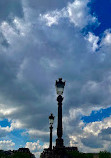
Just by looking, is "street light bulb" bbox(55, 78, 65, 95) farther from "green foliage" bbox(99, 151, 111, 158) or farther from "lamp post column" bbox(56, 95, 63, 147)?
"green foliage" bbox(99, 151, 111, 158)

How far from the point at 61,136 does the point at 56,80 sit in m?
3.24

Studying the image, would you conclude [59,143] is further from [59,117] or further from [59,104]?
[59,104]

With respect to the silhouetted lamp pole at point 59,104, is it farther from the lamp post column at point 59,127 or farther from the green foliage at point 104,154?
the green foliage at point 104,154

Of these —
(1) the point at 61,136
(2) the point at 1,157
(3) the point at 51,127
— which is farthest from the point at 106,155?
(2) the point at 1,157

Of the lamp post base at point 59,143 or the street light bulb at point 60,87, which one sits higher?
the street light bulb at point 60,87

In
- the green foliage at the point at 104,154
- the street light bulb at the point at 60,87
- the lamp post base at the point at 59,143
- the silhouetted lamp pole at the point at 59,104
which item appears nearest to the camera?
the lamp post base at the point at 59,143

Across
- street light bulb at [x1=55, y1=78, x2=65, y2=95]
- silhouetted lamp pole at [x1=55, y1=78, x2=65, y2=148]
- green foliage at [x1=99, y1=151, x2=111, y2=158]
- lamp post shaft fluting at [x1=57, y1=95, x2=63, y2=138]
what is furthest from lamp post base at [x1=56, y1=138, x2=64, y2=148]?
green foliage at [x1=99, y1=151, x2=111, y2=158]

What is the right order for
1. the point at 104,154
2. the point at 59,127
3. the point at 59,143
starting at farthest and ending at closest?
the point at 104,154, the point at 59,127, the point at 59,143

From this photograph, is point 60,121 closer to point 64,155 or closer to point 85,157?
point 64,155

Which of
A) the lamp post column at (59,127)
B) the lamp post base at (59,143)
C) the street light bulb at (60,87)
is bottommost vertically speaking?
the lamp post base at (59,143)

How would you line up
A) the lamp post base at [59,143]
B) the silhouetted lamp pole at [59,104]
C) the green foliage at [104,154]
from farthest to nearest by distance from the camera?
1. the green foliage at [104,154]
2. the silhouetted lamp pole at [59,104]
3. the lamp post base at [59,143]

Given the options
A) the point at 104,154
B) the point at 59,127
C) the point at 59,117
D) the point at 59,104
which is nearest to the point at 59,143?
the point at 59,127

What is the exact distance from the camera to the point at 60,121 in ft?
45.9

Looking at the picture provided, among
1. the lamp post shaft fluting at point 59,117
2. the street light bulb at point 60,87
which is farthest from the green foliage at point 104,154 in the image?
the street light bulb at point 60,87
